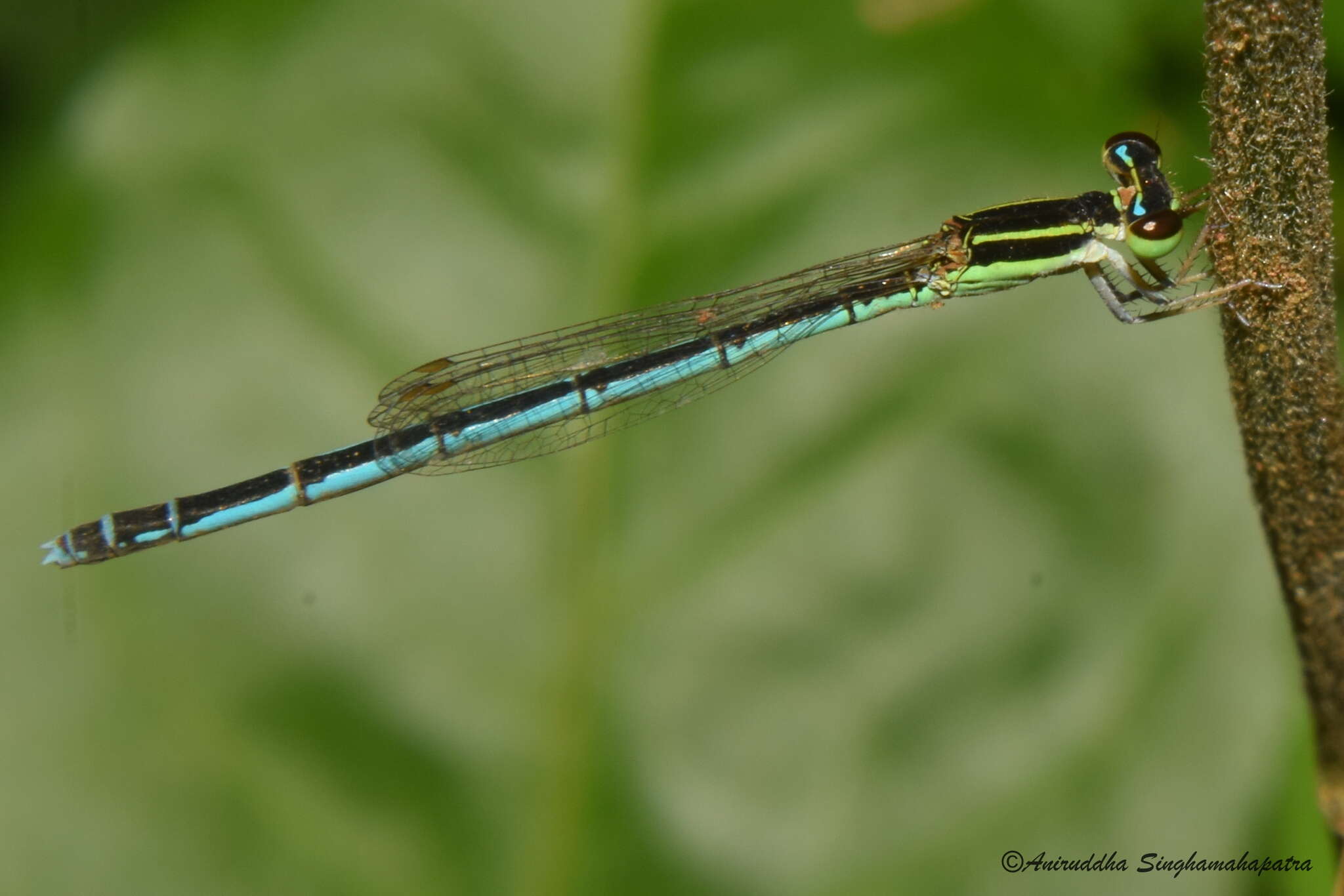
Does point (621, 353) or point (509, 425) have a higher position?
point (621, 353)

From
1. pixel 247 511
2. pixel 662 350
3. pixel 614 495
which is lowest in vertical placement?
pixel 614 495

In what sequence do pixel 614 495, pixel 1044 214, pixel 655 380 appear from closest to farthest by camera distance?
pixel 1044 214, pixel 614 495, pixel 655 380

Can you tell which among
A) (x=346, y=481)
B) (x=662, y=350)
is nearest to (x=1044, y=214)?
(x=662, y=350)

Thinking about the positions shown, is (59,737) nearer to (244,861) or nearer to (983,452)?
(244,861)

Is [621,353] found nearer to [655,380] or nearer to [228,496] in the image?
[655,380]

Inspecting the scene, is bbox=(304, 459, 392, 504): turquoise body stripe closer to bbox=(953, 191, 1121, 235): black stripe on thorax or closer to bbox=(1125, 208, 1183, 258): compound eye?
bbox=(953, 191, 1121, 235): black stripe on thorax

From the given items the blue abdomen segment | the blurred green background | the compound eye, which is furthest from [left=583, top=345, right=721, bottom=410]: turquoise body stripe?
the compound eye

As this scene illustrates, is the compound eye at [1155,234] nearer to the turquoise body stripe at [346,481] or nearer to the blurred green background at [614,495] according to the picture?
the blurred green background at [614,495]

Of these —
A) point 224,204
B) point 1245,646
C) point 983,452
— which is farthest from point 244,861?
point 1245,646
